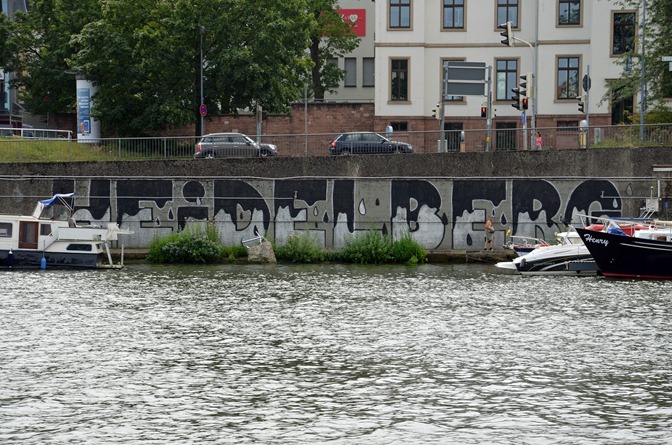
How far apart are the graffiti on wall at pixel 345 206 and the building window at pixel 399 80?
2260cm

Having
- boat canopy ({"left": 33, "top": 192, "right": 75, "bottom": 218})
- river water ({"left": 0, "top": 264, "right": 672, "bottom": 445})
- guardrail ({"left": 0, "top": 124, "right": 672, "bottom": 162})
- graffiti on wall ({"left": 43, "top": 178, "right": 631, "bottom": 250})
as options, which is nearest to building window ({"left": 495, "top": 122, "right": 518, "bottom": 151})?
guardrail ({"left": 0, "top": 124, "right": 672, "bottom": 162})

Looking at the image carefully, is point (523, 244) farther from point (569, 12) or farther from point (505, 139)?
point (569, 12)

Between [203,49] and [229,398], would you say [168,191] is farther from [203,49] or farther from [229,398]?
[229,398]

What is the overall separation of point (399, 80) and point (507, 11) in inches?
291

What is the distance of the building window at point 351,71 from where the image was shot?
10694 cm

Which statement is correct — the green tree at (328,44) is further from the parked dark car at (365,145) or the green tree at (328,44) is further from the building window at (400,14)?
the parked dark car at (365,145)

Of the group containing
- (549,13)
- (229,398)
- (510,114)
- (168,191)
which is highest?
(549,13)

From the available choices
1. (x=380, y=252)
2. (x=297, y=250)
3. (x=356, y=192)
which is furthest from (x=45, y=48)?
(x=380, y=252)

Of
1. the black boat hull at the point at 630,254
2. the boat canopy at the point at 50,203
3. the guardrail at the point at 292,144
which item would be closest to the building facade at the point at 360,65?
the guardrail at the point at 292,144

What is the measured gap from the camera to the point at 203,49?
6462 cm

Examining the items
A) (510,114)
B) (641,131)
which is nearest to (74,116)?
(510,114)

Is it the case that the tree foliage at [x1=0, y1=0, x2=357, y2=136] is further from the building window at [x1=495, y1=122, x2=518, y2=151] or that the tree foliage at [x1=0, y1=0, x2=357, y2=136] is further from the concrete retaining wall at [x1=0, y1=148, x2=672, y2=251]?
the building window at [x1=495, y1=122, x2=518, y2=151]

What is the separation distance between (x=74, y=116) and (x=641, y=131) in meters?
35.4

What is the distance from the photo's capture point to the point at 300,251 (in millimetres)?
52969
